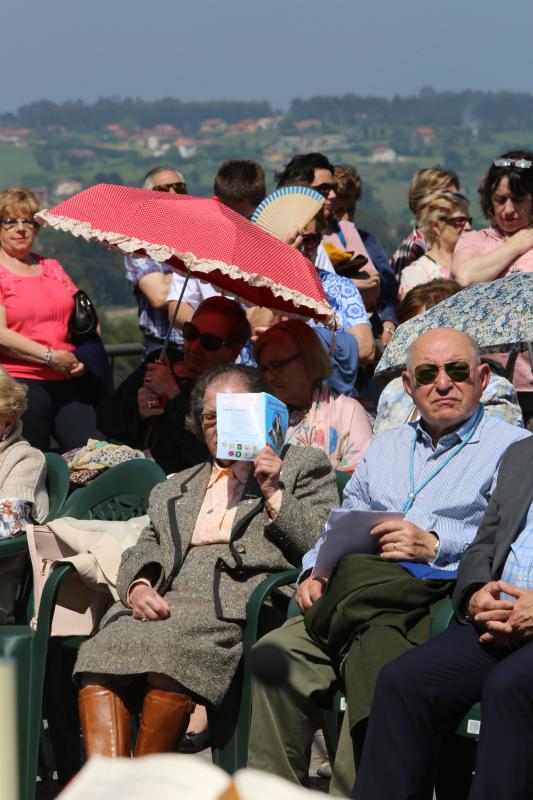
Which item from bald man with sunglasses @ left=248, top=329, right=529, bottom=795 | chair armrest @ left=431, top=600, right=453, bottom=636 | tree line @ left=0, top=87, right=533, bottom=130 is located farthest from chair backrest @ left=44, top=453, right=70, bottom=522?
tree line @ left=0, top=87, right=533, bottom=130

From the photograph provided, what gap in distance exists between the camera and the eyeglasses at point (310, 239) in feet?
19.8

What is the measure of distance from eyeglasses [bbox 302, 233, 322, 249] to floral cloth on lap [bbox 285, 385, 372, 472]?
1.18 metres

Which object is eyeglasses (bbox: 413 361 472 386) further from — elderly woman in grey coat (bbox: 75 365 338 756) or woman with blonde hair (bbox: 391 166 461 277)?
woman with blonde hair (bbox: 391 166 461 277)

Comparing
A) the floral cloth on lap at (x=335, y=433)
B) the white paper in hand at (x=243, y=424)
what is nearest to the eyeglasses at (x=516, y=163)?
the floral cloth on lap at (x=335, y=433)

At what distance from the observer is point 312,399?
5156mm

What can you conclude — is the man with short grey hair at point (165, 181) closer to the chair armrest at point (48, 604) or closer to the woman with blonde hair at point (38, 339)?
the woman with blonde hair at point (38, 339)

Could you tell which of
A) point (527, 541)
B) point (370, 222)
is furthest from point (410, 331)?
point (370, 222)

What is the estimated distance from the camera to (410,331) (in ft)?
16.0

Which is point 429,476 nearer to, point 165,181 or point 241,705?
point 241,705

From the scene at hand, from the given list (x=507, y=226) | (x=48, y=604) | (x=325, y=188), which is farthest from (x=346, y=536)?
(x=325, y=188)

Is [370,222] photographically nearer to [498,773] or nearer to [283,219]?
[283,219]

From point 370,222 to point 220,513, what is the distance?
5084mm

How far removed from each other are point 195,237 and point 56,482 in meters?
1.16

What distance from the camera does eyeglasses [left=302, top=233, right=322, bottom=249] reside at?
602 cm
